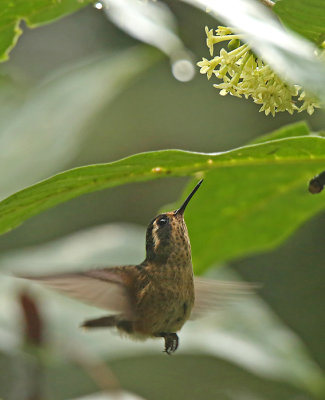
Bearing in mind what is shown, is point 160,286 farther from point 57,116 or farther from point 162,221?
point 57,116

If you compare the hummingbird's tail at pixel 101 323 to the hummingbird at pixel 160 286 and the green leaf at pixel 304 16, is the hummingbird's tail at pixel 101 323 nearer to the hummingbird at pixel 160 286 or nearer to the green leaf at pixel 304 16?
the hummingbird at pixel 160 286

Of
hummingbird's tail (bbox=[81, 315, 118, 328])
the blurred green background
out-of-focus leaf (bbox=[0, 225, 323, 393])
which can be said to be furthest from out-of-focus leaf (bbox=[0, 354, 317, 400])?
hummingbird's tail (bbox=[81, 315, 118, 328])

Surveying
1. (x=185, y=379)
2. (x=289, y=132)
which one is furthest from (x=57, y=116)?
(x=185, y=379)

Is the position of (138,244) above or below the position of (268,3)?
below

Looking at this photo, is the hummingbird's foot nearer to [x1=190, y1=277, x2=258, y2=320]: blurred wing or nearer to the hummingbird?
the hummingbird

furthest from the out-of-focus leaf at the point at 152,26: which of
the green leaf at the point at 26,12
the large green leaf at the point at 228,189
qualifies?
the large green leaf at the point at 228,189

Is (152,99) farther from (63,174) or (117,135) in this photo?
(63,174)

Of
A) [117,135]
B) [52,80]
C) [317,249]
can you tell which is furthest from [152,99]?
[52,80]
